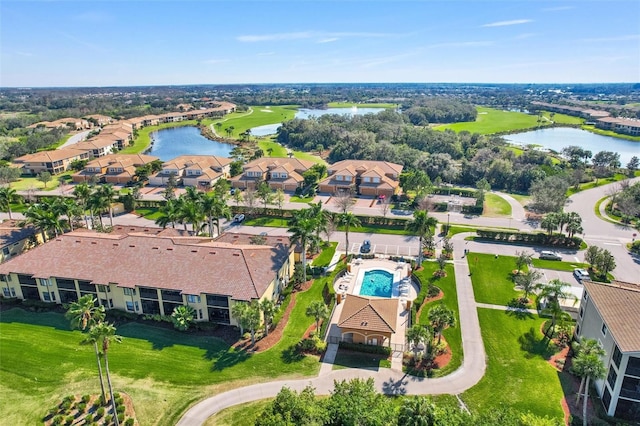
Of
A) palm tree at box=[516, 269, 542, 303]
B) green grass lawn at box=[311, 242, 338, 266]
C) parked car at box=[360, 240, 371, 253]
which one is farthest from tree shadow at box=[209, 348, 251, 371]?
palm tree at box=[516, 269, 542, 303]

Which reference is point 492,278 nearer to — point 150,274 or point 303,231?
point 303,231

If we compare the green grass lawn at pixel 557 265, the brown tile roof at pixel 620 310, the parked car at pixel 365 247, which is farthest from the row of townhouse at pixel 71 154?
the brown tile roof at pixel 620 310

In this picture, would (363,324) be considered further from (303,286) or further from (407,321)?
(303,286)

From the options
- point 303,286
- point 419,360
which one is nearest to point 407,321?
point 419,360

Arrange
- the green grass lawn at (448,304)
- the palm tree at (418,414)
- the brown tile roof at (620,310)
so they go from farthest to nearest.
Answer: the green grass lawn at (448,304) → the brown tile roof at (620,310) → the palm tree at (418,414)

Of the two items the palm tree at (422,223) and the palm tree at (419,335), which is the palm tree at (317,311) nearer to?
the palm tree at (419,335)

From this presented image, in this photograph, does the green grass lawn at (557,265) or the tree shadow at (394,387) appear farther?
A: the green grass lawn at (557,265)
